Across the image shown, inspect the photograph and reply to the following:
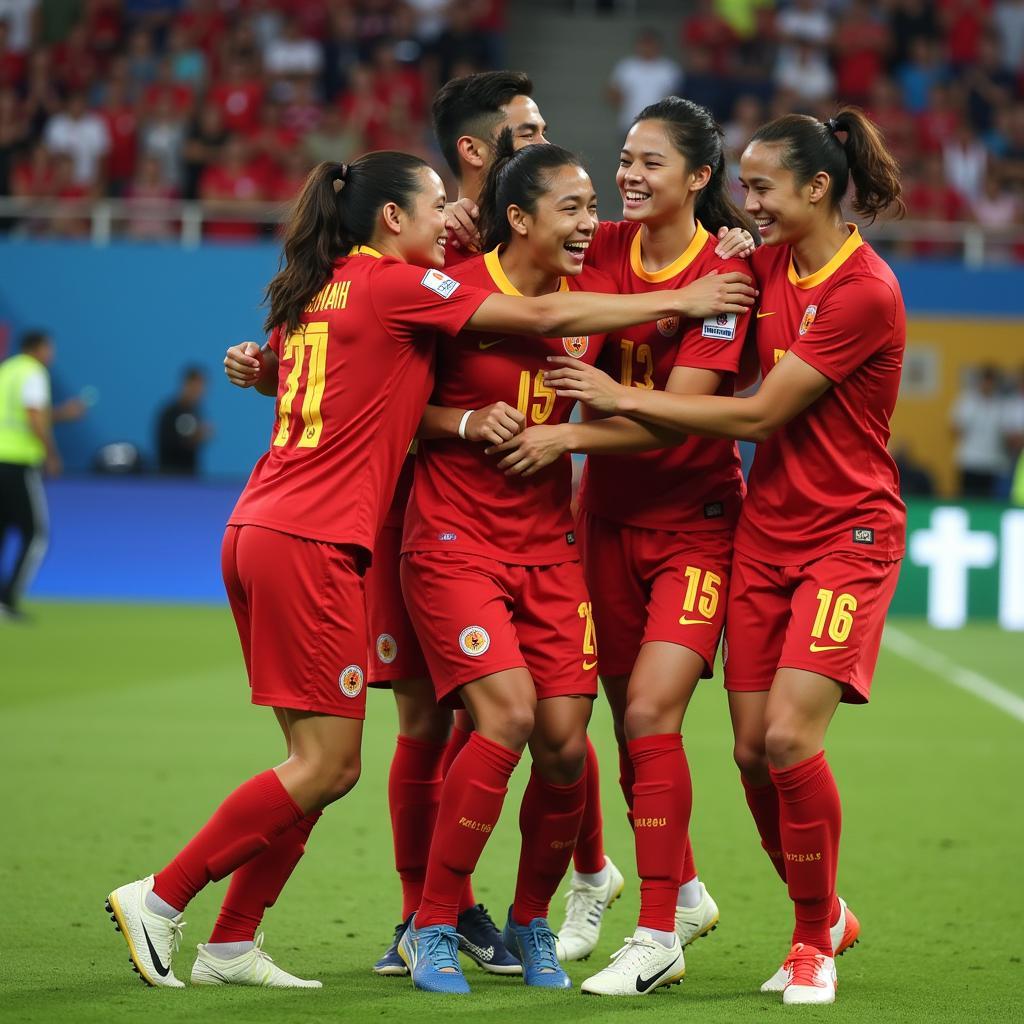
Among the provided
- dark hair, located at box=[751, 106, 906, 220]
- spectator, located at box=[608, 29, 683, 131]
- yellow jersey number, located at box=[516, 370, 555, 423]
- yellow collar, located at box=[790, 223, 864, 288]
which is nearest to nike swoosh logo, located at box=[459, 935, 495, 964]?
yellow jersey number, located at box=[516, 370, 555, 423]

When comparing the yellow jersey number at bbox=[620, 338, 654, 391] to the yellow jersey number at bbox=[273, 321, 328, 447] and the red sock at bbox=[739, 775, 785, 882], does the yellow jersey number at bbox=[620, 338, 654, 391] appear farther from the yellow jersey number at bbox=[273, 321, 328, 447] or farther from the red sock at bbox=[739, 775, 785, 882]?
the red sock at bbox=[739, 775, 785, 882]

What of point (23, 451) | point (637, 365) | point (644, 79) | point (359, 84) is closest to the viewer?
point (637, 365)

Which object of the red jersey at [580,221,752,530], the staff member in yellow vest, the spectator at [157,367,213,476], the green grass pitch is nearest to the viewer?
the green grass pitch

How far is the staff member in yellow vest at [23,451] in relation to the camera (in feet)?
48.3

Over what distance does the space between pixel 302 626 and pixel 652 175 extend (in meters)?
1.65

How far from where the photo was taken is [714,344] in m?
4.87

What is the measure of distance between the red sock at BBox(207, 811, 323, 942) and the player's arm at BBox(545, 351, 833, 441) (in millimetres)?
1412

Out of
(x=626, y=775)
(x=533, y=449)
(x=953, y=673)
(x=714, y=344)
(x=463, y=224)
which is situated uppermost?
(x=463, y=224)

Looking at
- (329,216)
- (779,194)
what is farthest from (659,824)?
(329,216)

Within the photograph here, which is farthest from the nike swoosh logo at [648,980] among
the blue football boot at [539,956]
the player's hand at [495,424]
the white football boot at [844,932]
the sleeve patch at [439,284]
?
the sleeve patch at [439,284]

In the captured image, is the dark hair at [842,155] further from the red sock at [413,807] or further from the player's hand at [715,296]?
the red sock at [413,807]

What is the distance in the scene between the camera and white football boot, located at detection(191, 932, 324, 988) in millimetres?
4625

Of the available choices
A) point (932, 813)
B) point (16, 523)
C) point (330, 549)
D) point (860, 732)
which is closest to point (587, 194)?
point (330, 549)

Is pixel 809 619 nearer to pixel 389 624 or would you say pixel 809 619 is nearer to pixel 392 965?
pixel 389 624
